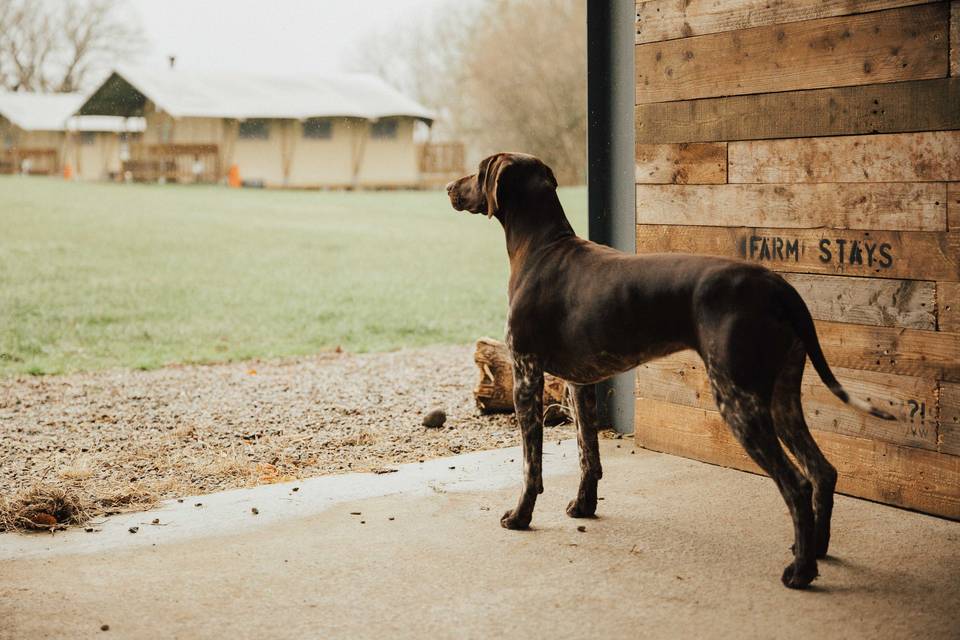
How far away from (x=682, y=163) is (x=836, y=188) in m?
0.90

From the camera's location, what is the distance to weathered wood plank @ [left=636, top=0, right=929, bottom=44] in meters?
4.35

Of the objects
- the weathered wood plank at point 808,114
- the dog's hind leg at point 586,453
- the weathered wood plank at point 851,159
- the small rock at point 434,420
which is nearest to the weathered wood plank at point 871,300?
the weathered wood plank at point 851,159

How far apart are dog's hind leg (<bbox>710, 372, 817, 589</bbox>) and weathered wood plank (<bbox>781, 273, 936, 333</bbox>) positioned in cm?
117

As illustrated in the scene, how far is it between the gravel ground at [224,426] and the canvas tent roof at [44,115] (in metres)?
31.1

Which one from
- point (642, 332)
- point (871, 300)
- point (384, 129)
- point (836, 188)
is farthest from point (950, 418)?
point (384, 129)

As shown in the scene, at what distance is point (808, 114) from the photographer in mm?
4527

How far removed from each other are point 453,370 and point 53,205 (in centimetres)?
1548

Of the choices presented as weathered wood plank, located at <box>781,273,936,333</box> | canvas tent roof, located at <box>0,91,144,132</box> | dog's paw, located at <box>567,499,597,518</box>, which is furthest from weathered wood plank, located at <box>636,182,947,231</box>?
canvas tent roof, located at <box>0,91,144,132</box>

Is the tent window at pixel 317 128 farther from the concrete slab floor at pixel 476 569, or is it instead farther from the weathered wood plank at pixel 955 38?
the weathered wood plank at pixel 955 38

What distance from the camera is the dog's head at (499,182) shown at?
4203mm

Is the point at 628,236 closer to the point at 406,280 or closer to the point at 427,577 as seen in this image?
the point at 427,577

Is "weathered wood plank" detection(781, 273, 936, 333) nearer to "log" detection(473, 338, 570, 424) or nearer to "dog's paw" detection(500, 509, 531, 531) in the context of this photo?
"dog's paw" detection(500, 509, 531, 531)

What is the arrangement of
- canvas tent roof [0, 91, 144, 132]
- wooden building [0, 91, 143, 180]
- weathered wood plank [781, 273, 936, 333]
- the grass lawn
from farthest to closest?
canvas tent roof [0, 91, 144, 132]
wooden building [0, 91, 143, 180]
the grass lawn
weathered wood plank [781, 273, 936, 333]

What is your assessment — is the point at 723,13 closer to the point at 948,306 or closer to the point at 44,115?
the point at 948,306
